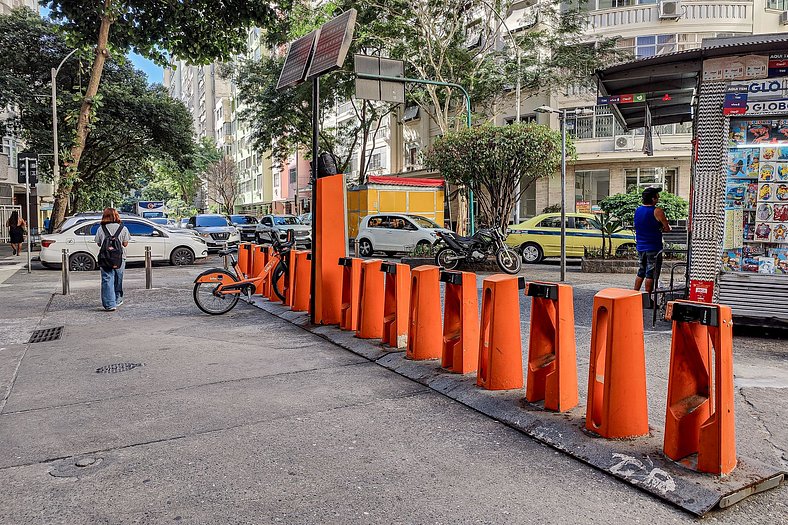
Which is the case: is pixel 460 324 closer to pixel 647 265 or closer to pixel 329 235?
pixel 329 235

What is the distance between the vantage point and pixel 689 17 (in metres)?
Answer: 26.4

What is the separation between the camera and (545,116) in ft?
98.5

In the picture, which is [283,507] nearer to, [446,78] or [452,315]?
[452,315]

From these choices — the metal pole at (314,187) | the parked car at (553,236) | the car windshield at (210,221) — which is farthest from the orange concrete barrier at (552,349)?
the car windshield at (210,221)

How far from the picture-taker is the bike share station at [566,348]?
3.62 meters

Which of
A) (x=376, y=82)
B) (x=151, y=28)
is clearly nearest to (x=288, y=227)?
(x=151, y=28)

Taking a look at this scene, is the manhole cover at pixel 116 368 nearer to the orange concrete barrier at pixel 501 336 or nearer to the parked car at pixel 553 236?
the orange concrete barrier at pixel 501 336

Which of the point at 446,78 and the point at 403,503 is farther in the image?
the point at 446,78

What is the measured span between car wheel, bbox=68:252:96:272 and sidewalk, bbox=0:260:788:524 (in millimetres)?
11930

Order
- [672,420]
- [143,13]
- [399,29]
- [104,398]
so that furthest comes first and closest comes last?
[399,29] → [143,13] → [104,398] → [672,420]

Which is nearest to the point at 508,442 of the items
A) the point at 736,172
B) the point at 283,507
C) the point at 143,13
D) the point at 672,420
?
the point at 672,420

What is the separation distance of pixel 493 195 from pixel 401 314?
37.7 ft

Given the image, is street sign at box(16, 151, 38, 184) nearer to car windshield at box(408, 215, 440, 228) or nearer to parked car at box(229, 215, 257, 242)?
parked car at box(229, 215, 257, 242)

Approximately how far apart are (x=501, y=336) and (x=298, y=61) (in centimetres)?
551
